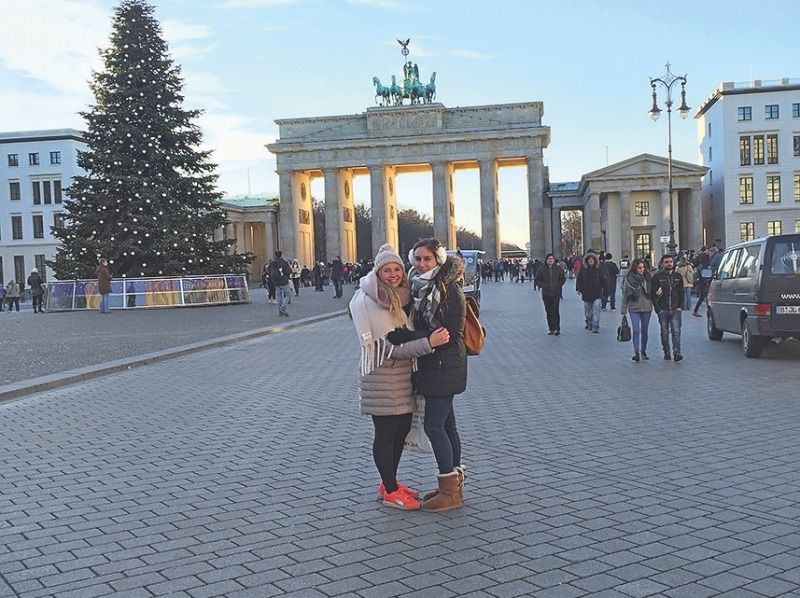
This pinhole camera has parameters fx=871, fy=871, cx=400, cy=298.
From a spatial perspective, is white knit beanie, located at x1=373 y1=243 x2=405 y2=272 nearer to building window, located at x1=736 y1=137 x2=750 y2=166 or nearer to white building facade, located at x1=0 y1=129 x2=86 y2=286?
building window, located at x1=736 y1=137 x2=750 y2=166

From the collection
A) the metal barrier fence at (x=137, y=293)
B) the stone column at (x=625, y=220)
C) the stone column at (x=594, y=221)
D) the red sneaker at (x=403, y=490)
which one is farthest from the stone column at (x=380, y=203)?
the red sneaker at (x=403, y=490)

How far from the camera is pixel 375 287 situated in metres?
5.54

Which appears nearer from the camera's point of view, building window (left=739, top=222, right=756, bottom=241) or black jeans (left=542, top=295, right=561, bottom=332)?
black jeans (left=542, top=295, right=561, bottom=332)

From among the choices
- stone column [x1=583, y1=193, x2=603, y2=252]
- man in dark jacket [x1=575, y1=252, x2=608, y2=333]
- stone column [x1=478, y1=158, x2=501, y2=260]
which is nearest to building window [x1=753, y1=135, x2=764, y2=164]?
stone column [x1=583, y1=193, x2=603, y2=252]

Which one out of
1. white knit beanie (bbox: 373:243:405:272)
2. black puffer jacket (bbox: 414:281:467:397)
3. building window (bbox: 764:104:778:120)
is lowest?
black puffer jacket (bbox: 414:281:467:397)

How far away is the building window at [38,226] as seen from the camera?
91.9 m

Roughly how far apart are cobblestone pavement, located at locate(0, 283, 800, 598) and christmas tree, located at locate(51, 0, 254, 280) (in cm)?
2434

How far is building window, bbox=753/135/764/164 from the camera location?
80.9m

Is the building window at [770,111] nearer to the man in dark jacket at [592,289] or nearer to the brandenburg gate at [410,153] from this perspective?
the brandenburg gate at [410,153]

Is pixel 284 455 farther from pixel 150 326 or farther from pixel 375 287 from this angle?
pixel 150 326

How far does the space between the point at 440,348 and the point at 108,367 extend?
1008 centimetres

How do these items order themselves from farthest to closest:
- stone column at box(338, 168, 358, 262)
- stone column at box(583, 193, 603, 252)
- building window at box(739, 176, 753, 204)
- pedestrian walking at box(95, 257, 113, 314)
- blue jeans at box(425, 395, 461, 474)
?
stone column at box(338, 168, 358, 262) → building window at box(739, 176, 753, 204) → stone column at box(583, 193, 603, 252) → pedestrian walking at box(95, 257, 113, 314) → blue jeans at box(425, 395, 461, 474)

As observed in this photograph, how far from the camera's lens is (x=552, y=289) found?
19.9 m

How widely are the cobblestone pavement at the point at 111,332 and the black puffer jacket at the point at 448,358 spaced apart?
9228 millimetres
